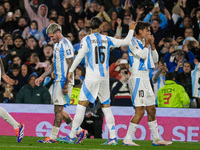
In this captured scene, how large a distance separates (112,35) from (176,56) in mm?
2778

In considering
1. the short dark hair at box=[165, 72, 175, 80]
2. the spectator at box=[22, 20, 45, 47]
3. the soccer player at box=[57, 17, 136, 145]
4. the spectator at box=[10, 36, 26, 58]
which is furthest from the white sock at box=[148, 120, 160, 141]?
the spectator at box=[22, 20, 45, 47]

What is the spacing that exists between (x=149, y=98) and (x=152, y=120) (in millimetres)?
440

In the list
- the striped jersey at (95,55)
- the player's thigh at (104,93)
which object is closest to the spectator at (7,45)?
the striped jersey at (95,55)

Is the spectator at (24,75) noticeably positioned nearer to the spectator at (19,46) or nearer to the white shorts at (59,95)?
the spectator at (19,46)

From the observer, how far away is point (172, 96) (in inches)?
521

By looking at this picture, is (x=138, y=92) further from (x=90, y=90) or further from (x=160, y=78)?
(x=160, y=78)

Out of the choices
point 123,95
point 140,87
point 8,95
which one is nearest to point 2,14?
point 8,95

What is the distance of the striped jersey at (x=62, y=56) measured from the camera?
972 cm

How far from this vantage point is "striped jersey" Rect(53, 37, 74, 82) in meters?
9.72

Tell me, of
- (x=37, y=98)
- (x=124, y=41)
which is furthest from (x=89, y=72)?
(x=37, y=98)

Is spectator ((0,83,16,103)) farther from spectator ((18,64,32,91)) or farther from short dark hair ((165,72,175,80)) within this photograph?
short dark hair ((165,72,175,80))

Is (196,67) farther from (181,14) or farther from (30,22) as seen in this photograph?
(30,22)

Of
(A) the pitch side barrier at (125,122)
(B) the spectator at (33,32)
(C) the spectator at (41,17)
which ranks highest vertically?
(C) the spectator at (41,17)

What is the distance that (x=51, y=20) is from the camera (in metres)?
17.4
